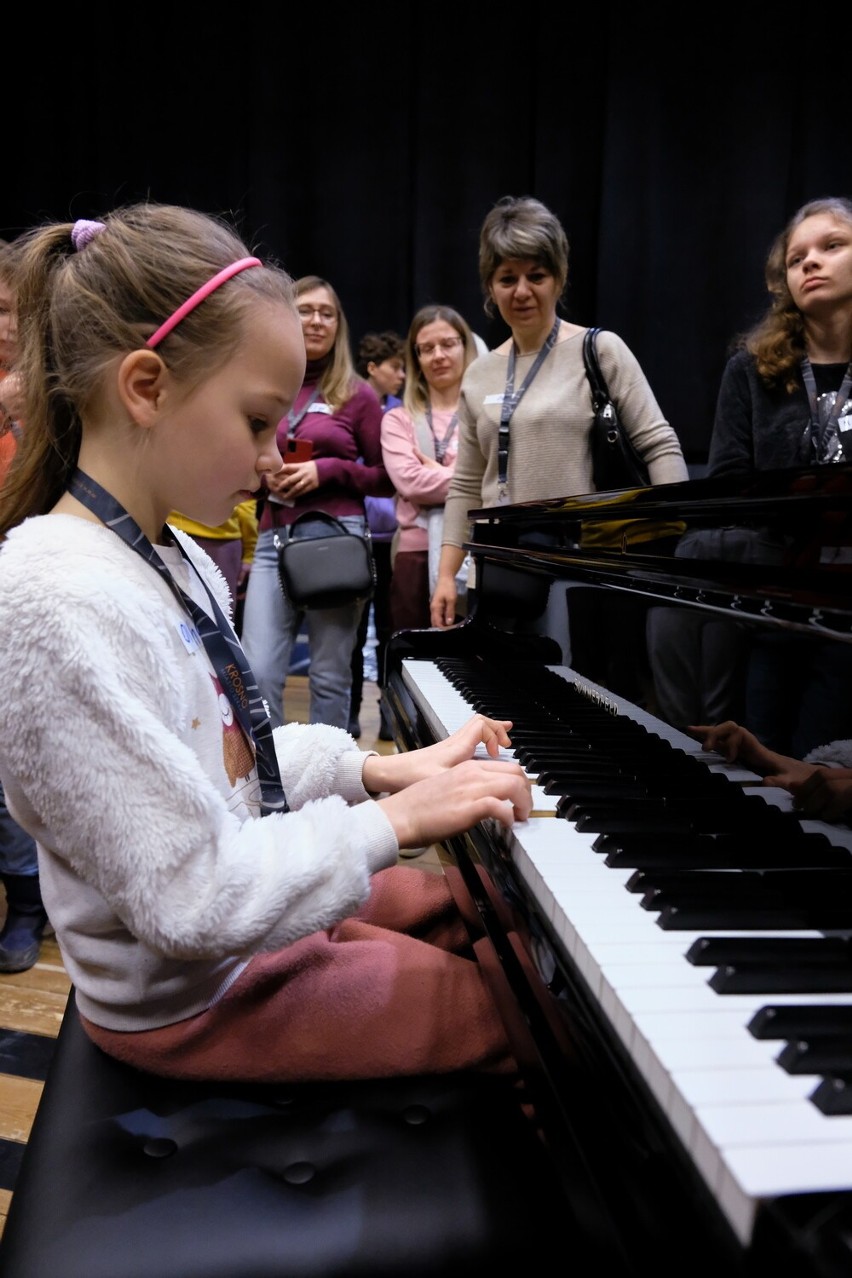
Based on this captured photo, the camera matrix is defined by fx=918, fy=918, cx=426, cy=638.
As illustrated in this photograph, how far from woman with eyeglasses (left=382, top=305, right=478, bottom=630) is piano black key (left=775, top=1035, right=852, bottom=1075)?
293cm

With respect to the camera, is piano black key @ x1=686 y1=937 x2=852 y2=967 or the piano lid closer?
piano black key @ x1=686 y1=937 x2=852 y2=967

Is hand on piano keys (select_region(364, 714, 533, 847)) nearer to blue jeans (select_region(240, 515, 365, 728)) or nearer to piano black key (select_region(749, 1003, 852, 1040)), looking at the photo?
piano black key (select_region(749, 1003, 852, 1040))

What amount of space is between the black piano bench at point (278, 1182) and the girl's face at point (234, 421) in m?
0.56

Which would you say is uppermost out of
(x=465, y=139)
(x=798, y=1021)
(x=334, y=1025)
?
(x=465, y=139)

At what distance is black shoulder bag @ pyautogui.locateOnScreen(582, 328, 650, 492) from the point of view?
221 cm

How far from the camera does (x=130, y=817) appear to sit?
721 mm

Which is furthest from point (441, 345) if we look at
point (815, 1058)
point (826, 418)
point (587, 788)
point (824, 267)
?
point (815, 1058)

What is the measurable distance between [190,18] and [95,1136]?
574cm

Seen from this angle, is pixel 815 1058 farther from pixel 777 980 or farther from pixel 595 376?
pixel 595 376

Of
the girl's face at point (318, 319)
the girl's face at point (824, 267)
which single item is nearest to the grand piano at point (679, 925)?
the girl's face at point (824, 267)

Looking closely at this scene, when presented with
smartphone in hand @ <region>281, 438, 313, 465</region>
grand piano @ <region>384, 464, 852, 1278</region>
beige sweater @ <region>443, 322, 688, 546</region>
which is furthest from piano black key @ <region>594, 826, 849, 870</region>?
smartphone in hand @ <region>281, 438, 313, 465</region>

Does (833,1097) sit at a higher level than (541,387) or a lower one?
lower

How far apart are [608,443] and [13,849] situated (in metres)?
1.70

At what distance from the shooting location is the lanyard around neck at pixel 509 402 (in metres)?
2.32
